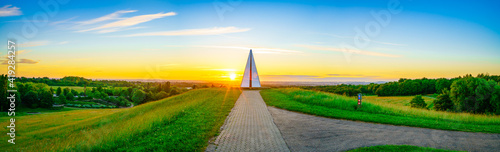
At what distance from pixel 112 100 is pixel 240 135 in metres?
109

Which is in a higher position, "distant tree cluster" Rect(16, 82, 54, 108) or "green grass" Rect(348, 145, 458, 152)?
"green grass" Rect(348, 145, 458, 152)

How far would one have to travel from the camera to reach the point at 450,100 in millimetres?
39438

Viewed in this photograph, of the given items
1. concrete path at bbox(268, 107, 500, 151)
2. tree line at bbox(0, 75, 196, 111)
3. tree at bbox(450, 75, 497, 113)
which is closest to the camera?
concrete path at bbox(268, 107, 500, 151)

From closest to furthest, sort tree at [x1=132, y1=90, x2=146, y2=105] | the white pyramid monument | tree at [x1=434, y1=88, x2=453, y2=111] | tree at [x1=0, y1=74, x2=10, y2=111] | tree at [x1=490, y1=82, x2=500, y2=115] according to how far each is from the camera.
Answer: tree at [x1=490, y1=82, x2=500, y2=115]
tree at [x1=0, y1=74, x2=10, y2=111]
tree at [x1=434, y1=88, x2=453, y2=111]
the white pyramid monument
tree at [x1=132, y1=90, x2=146, y2=105]

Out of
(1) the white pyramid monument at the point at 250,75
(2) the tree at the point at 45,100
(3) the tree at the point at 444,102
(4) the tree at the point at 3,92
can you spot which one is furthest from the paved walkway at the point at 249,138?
(2) the tree at the point at 45,100

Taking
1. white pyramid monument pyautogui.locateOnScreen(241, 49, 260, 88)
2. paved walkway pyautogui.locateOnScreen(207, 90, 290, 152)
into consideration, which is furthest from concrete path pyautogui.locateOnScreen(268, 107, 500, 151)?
white pyramid monument pyautogui.locateOnScreen(241, 49, 260, 88)

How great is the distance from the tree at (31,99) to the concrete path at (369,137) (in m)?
80.4

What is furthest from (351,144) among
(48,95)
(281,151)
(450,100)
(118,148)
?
(48,95)

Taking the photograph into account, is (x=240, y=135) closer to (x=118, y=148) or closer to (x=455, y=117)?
(x=118, y=148)

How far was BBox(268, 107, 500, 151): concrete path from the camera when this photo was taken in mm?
7613

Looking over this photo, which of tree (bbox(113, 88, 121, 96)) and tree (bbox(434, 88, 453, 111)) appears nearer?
tree (bbox(434, 88, 453, 111))

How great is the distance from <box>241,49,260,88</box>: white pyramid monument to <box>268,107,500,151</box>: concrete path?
28879mm

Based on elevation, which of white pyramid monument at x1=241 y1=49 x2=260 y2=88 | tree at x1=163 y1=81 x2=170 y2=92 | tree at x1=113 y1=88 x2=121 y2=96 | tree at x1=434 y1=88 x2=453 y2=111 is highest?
white pyramid monument at x1=241 y1=49 x2=260 y2=88

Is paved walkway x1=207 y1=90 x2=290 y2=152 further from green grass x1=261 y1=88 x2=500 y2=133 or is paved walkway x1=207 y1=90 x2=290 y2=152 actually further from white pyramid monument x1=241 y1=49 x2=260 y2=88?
white pyramid monument x1=241 y1=49 x2=260 y2=88
